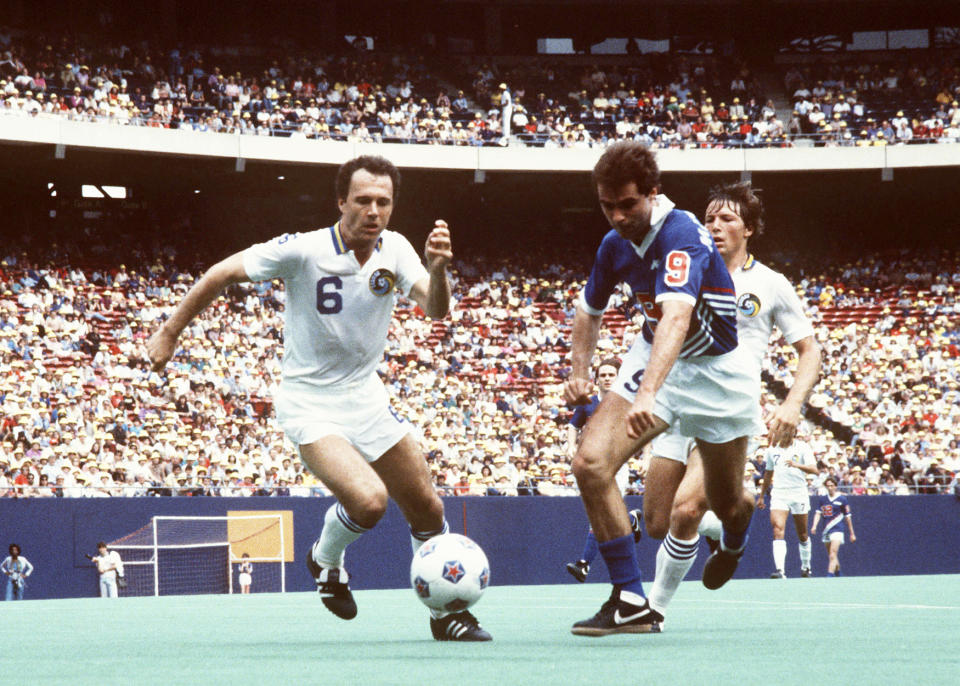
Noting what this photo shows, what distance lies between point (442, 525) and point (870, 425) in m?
22.8

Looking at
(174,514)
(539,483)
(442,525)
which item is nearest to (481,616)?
(442,525)

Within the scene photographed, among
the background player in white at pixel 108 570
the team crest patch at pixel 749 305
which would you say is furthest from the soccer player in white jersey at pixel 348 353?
the background player in white at pixel 108 570

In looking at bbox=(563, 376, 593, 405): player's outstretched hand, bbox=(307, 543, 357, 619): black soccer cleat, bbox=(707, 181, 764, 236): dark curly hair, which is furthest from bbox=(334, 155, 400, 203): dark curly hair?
bbox=(707, 181, 764, 236): dark curly hair

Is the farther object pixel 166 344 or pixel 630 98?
pixel 630 98

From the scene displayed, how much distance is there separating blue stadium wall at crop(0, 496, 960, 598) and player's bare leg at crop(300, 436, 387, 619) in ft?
45.2

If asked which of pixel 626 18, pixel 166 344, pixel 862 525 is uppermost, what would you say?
pixel 626 18

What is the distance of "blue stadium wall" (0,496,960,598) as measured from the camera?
20.6 metres

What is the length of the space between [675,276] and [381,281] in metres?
1.82

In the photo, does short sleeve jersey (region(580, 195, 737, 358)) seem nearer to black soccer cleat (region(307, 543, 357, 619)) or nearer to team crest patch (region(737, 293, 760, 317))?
team crest patch (region(737, 293, 760, 317))

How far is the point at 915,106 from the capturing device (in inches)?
1460

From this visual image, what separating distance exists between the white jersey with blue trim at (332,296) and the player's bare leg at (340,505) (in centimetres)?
43

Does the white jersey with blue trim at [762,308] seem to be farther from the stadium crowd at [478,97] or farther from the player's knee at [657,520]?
the stadium crowd at [478,97]

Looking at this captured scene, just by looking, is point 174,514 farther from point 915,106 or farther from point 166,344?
point 915,106

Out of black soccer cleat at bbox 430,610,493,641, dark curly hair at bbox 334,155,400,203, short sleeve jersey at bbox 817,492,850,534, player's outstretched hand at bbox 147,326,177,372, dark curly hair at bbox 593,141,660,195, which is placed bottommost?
short sleeve jersey at bbox 817,492,850,534
